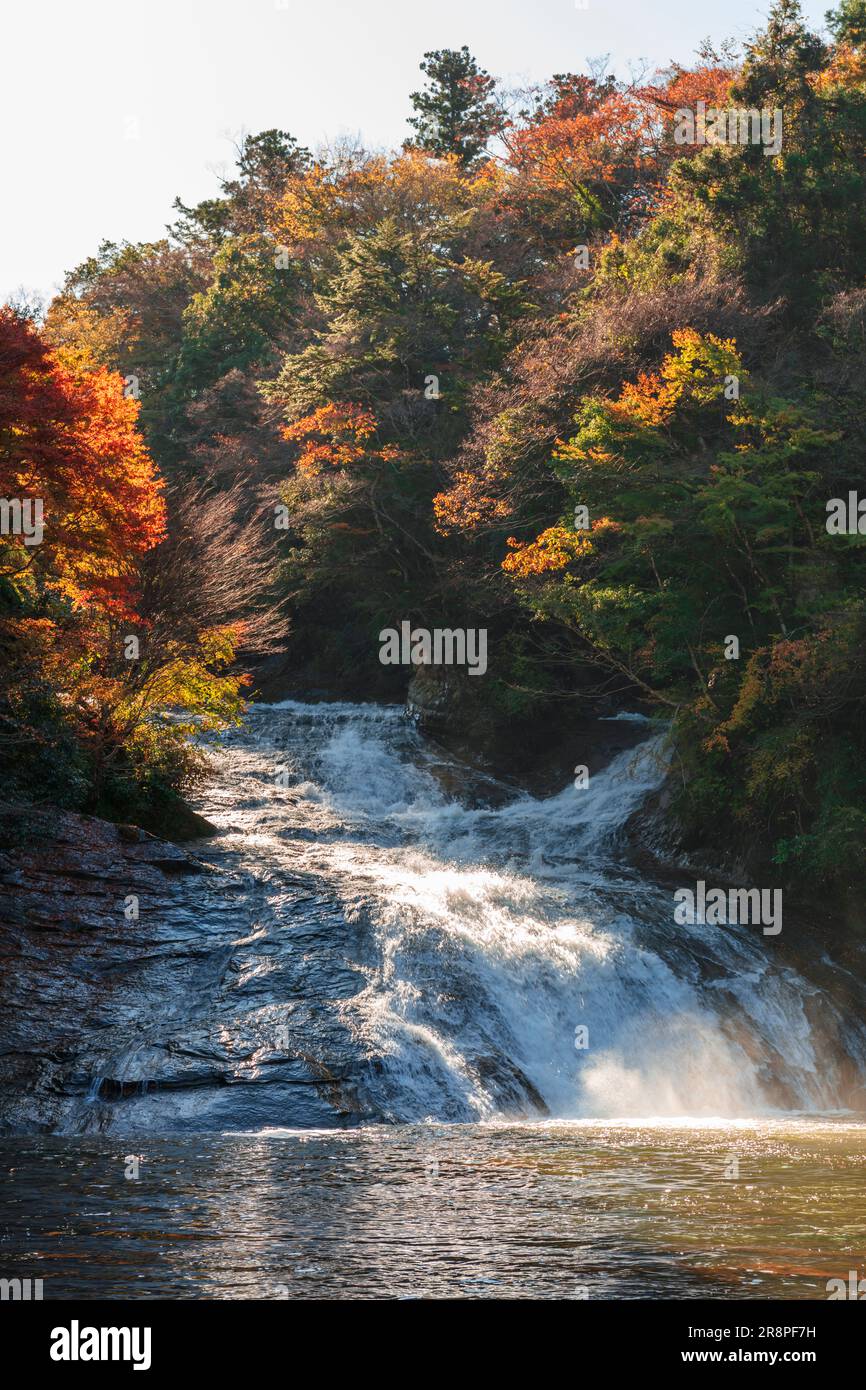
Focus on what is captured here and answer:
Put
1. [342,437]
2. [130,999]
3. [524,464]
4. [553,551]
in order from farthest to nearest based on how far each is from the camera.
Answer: [342,437]
[524,464]
[553,551]
[130,999]

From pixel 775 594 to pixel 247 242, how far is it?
31.1 metres

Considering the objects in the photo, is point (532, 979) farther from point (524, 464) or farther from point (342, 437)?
point (342, 437)

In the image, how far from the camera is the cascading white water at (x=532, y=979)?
14.5 metres

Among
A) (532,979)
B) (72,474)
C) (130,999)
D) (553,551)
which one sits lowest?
(532,979)

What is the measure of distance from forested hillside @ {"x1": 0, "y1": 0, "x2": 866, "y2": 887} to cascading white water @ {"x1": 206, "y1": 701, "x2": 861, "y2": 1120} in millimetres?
2933

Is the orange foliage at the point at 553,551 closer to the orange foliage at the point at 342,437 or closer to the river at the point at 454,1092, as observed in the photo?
the river at the point at 454,1092

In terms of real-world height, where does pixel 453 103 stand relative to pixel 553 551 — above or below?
above

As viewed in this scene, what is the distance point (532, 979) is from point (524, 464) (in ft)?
48.6

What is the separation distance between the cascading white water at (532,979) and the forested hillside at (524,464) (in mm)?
2933

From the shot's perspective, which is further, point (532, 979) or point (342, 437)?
point (342, 437)

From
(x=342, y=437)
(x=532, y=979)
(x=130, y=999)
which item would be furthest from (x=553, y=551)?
(x=130, y=999)

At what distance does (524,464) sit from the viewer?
28.2m

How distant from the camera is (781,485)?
22766 mm

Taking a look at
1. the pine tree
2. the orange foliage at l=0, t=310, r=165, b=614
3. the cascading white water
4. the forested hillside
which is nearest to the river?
the cascading white water
